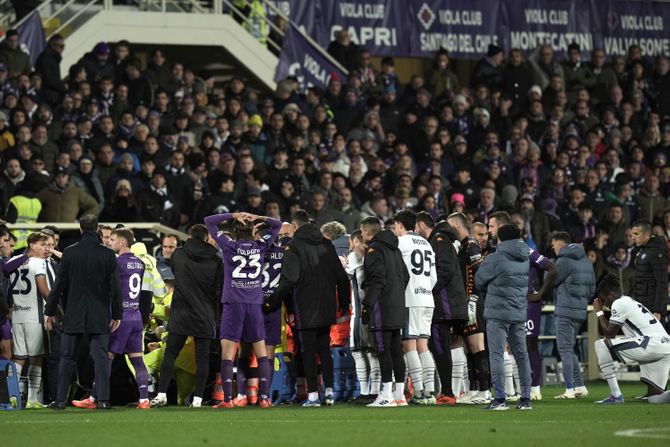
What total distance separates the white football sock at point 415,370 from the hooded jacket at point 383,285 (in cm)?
47

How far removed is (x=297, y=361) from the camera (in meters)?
16.9

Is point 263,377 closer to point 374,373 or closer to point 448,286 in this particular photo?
point 374,373

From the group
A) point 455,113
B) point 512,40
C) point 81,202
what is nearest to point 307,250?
point 81,202

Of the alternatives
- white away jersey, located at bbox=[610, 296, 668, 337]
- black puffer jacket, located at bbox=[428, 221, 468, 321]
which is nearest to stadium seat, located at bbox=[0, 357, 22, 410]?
black puffer jacket, located at bbox=[428, 221, 468, 321]

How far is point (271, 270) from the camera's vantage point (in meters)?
16.9

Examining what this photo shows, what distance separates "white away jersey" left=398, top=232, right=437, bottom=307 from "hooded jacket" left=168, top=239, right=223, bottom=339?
198 cm

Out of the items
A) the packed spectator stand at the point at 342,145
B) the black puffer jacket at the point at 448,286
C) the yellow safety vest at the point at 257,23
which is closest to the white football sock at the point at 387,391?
the black puffer jacket at the point at 448,286

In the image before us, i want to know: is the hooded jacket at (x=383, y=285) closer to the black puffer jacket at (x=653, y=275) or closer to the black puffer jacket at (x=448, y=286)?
the black puffer jacket at (x=448, y=286)

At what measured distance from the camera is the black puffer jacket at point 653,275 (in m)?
17.6

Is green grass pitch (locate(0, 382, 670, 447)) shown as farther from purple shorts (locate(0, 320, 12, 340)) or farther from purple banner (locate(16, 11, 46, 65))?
purple banner (locate(16, 11, 46, 65))

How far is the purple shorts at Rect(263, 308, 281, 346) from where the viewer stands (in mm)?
16766

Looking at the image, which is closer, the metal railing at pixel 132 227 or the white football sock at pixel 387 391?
the white football sock at pixel 387 391

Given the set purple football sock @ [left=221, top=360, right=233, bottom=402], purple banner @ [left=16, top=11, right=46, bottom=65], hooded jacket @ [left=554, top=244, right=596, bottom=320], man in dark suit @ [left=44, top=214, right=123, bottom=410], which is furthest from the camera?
purple banner @ [left=16, top=11, right=46, bottom=65]

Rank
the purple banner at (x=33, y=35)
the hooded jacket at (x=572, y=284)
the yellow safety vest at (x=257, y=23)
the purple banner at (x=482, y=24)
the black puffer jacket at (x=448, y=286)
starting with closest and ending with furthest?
the black puffer jacket at (x=448, y=286) < the hooded jacket at (x=572, y=284) < the purple banner at (x=33, y=35) < the yellow safety vest at (x=257, y=23) < the purple banner at (x=482, y=24)
